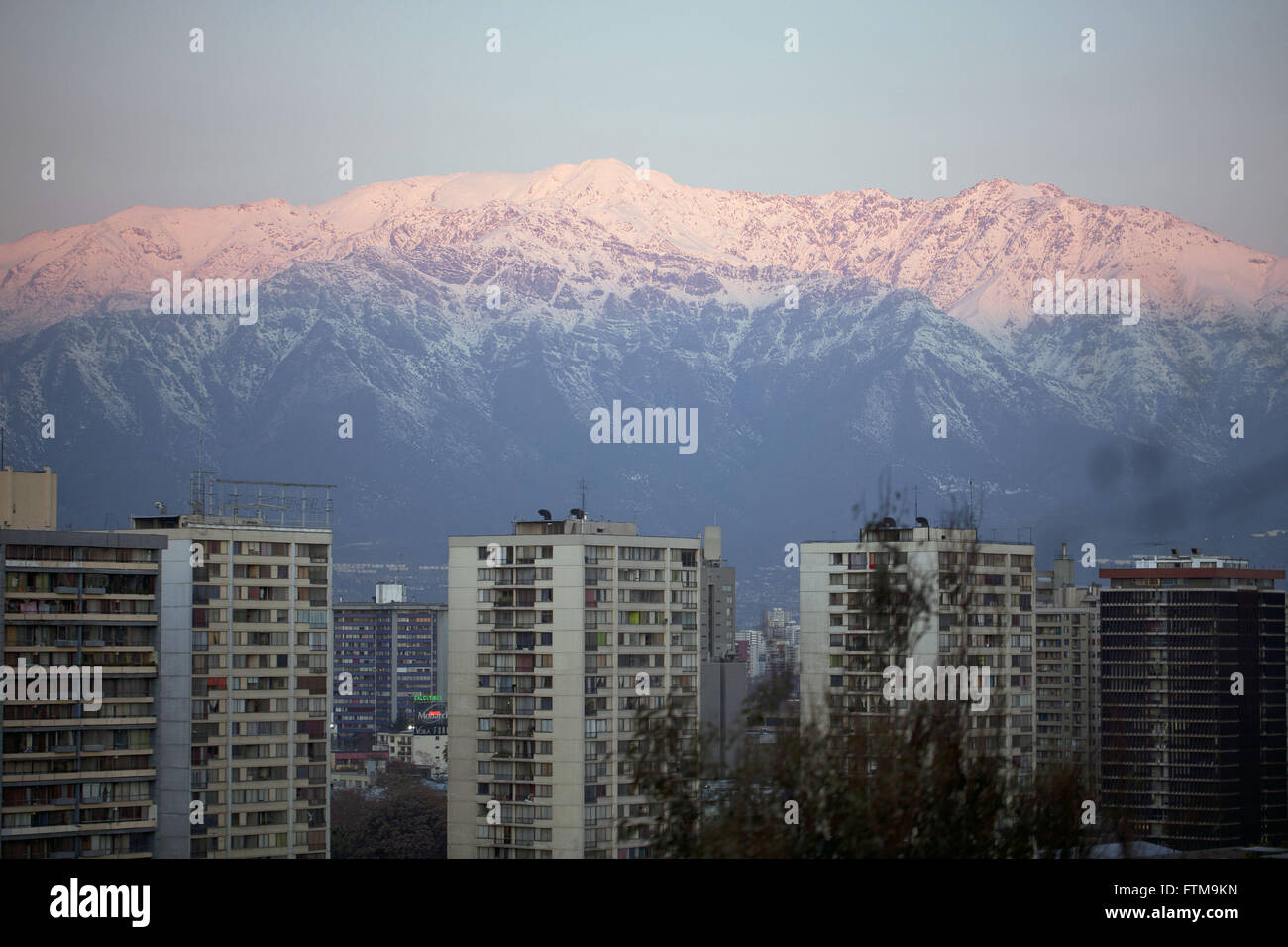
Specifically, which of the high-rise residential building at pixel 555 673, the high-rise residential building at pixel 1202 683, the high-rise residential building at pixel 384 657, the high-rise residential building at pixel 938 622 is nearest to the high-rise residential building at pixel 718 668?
the high-rise residential building at pixel 555 673

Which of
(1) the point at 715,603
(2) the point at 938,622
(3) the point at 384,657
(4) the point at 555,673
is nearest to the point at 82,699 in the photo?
(4) the point at 555,673

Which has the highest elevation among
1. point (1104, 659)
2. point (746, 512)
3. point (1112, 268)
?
point (1112, 268)

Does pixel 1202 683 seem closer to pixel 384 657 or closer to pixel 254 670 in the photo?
pixel 254 670

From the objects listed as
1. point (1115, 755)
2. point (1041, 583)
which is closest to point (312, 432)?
point (1041, 583)

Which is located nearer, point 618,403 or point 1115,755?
point 1115,755

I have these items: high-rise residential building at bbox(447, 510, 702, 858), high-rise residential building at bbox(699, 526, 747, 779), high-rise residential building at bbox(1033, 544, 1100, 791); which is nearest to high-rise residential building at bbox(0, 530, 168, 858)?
high-rise residential building at bbox(447, 510, 702, 858)

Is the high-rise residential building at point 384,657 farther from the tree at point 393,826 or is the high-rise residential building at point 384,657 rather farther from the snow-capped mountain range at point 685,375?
the tree at point 393,826
